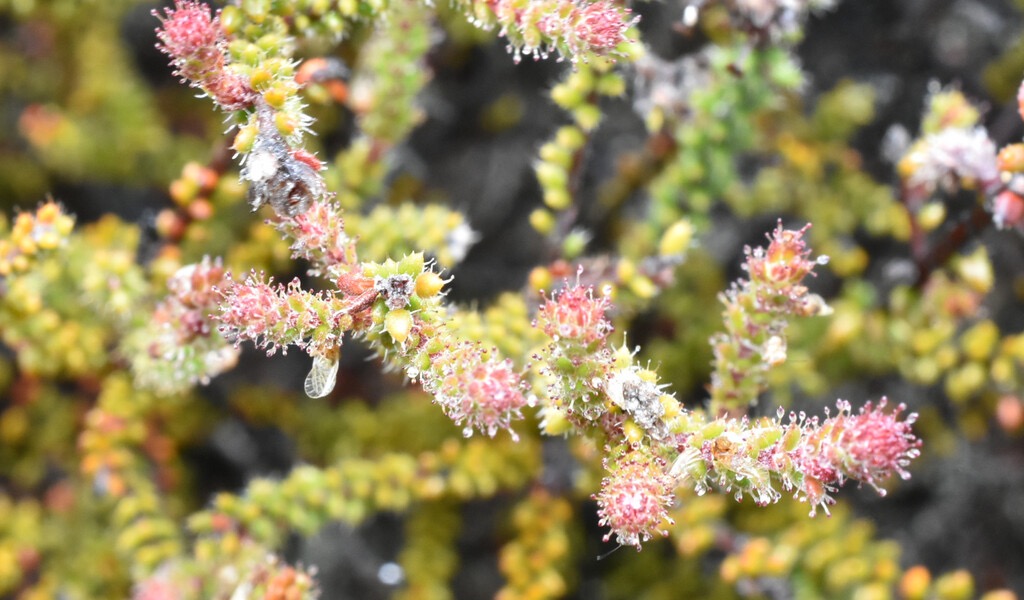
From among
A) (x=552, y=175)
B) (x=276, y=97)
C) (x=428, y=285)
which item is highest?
(x=552, y=175)

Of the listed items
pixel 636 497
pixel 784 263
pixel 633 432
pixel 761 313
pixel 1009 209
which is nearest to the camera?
pixel 636 497

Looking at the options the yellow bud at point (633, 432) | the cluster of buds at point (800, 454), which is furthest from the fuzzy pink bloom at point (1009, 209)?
the yellow bud at point (633, 432)

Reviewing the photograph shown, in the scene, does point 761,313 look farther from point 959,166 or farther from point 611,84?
point 959,166

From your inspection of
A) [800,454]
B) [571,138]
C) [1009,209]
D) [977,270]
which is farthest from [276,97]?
[977,270]

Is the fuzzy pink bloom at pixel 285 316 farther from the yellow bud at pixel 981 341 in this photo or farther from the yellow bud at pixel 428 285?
the yellow bud at pixel 981 341

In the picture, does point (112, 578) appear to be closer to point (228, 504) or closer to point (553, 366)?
point (228, 504)

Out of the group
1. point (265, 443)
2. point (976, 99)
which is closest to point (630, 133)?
Answer: point (976, 99)

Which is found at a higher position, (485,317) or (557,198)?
(557,198)
